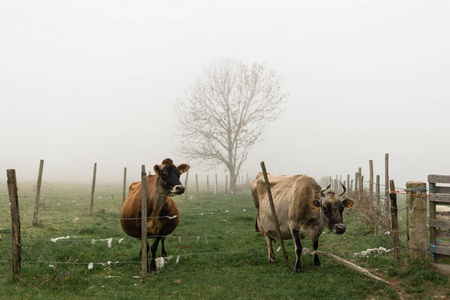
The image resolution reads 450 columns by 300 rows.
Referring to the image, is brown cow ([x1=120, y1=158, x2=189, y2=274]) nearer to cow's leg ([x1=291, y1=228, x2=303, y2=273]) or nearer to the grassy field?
the grassy field

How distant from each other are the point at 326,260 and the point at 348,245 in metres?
2.20

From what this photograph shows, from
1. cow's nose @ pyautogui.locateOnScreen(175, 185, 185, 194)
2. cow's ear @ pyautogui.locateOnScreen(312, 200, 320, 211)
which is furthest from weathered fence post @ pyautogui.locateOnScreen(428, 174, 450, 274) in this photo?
cow's nose @ pyautogui.locateOnScreen(175, 185, 185, 194)

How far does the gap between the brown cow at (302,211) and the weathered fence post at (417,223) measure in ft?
4.38

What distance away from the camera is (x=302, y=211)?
8438 millimetres

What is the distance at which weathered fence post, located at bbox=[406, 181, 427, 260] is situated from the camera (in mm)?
7535

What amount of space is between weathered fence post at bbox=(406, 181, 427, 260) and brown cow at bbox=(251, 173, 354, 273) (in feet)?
4.38

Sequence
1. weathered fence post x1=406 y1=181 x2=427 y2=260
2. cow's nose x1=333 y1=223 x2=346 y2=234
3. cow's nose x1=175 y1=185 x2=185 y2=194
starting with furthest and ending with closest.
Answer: cow's nose x1=175 y1=185 x2=185 y2=194 → weathered fence post x1=406 y1=181 x2=427 y2=260 → cow's nose x1=333 y1=223 x2=346 y2=234

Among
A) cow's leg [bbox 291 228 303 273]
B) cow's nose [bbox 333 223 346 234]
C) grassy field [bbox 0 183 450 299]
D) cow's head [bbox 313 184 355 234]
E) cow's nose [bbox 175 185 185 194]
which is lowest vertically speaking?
grassy field [bbox 0 183 450 299]

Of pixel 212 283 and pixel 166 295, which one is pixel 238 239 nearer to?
pixel 212 283

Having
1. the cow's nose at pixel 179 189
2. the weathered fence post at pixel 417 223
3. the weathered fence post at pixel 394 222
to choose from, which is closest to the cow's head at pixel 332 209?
the weathered fence post at pixel 394 222

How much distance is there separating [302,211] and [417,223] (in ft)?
8.49

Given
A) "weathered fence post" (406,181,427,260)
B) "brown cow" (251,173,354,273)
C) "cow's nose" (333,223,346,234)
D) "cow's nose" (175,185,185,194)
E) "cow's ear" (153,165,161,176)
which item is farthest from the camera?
"cow's ear" (153,165,161,176)

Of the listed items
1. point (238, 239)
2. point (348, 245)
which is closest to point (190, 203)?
point (238, 239)

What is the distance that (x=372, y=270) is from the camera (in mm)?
7953
